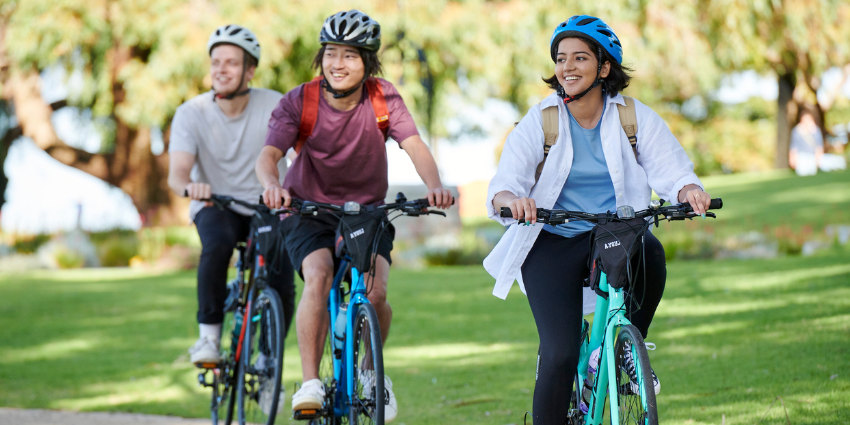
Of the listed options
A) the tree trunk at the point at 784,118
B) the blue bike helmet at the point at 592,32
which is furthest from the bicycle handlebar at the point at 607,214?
the tree trunk at the point at 784,118

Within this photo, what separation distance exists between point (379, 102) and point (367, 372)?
1.38 m

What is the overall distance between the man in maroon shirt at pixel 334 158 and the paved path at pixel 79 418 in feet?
6.44

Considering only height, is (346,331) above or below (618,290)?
below

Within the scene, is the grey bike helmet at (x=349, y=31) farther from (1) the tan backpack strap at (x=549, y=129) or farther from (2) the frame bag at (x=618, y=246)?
(2) the frame bag at (x=618, y=246)

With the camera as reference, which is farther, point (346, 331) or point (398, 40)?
point (398, 40)

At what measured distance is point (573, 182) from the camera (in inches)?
141

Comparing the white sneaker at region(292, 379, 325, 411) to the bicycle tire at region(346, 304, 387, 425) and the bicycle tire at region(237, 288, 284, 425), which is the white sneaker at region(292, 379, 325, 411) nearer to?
the bicycle tire at region(346, 304, 387, 425)

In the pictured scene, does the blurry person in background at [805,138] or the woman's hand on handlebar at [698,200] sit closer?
the woman's hand on handlebar at [698,200]

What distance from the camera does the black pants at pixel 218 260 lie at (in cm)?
518

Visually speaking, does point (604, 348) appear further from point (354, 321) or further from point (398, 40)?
point (398, 40)

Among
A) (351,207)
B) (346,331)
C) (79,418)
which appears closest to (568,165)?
(351,207)

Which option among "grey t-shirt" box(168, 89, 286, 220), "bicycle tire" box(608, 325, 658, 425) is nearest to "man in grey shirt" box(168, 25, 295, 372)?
"grey t-shirt" box(168, 89, 286, 220)

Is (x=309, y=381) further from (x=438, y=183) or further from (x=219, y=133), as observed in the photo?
(x=219, y=133)

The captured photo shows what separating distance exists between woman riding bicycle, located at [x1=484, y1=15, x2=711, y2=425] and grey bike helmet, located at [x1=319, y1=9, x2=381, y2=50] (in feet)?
3.53
